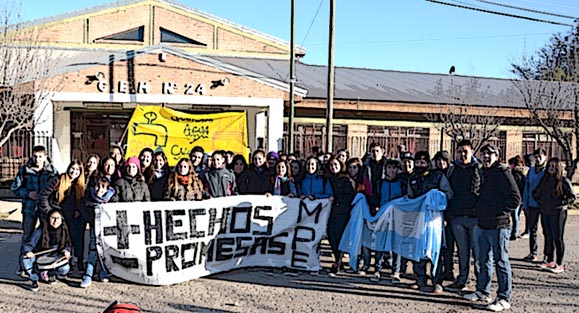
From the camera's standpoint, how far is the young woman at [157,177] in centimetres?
851

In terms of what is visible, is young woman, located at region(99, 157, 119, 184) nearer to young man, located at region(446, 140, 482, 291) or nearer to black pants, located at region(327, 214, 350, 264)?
black pants, located at region(327, 214, 350, 264)

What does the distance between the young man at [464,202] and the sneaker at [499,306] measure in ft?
1.66

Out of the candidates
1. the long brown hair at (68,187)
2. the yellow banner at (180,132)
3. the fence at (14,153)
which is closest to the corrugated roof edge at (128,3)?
the fence at (14,153)

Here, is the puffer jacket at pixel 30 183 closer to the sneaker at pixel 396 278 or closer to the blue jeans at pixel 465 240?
the sneaker at pixel 396 278

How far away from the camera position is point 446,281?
27.2 feet

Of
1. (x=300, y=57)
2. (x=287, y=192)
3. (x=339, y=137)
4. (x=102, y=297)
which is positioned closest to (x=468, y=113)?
(x=339, y=137)

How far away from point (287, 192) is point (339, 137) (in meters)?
16.5

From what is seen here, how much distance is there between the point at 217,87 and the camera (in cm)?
1973

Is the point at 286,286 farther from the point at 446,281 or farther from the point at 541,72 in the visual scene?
the point at 541,72

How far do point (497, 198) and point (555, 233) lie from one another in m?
2.90

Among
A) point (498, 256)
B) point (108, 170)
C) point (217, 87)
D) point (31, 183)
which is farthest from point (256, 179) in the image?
point (217, 87)

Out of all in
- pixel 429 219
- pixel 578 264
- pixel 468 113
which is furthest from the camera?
pixel 468 113

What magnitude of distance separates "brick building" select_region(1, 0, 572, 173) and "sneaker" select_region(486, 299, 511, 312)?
1354 centimetres

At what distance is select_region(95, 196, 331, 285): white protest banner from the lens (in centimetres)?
768
